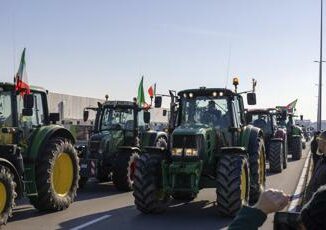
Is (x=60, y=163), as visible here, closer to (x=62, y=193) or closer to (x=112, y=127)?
(x=62, y=193)

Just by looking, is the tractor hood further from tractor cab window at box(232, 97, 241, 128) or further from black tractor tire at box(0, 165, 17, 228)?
black tractor tire at box(0, 165, 17, 228)

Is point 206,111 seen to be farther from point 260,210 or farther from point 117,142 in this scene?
point 260,210

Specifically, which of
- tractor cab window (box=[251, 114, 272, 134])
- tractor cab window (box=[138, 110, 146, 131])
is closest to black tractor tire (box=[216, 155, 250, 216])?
tractor cab window (box=[138, 110, 146, 131])

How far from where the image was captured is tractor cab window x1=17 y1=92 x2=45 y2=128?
1013 cm

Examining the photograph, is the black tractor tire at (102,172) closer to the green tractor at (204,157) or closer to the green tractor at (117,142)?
the green tractor at (117,142)

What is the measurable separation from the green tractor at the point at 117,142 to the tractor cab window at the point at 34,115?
313cm

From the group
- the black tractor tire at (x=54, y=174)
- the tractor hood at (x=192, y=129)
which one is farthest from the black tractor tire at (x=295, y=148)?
the black tractor tire at (x=54, y=174)

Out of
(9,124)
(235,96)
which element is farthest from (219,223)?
(9,124)

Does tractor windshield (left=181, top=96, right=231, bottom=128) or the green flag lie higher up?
the green flag

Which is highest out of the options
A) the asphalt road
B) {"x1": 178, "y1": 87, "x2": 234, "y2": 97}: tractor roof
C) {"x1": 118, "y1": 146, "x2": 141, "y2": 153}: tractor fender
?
{"x1": 178, "y1": 87, "x2": 234, "y2": 97}: tractor roof

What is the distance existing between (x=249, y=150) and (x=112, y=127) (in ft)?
15.8

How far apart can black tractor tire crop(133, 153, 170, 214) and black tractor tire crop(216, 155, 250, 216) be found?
45.6 inches

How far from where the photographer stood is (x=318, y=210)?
2092 millimetres

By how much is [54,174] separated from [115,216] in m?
1.53
